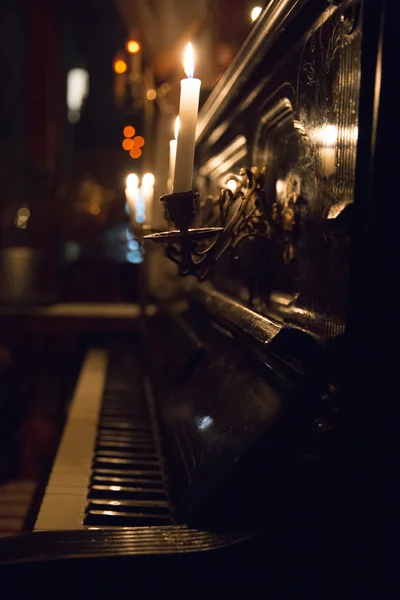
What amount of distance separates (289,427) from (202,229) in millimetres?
500

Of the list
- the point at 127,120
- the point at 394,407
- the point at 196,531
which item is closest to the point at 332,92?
the point at 394,407

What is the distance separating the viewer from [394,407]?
123 cm

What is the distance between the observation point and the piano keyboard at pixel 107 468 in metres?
1.62

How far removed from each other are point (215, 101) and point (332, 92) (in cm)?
139

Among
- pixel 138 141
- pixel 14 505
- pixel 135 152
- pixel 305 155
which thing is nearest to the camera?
pixel 305 155

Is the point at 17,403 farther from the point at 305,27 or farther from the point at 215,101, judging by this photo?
the point at 305,27

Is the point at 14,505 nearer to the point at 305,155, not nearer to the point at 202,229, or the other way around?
the point at 202,229

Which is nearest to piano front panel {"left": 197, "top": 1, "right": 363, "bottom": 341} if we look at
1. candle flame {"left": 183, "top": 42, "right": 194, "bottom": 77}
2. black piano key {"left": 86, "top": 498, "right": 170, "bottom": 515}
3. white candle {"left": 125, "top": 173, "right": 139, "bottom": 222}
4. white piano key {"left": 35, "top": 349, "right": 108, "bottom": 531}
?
candle flame {"left": 183, "top": 42, "right": 194, "bottom": 77}

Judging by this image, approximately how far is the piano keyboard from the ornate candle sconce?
64 centimetres

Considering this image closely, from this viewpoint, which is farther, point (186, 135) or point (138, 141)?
point (138, 141)

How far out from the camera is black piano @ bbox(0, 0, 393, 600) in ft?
4.04

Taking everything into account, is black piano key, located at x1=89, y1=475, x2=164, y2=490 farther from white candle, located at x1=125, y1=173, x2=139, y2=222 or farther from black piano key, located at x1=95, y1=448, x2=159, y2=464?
white candle, located at x1=125, y1=173, x2=139, y2=222

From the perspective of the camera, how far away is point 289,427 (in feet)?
4.54

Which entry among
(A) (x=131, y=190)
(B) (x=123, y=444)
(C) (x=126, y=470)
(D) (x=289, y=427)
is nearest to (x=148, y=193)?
(A) (x=131, y=190)
